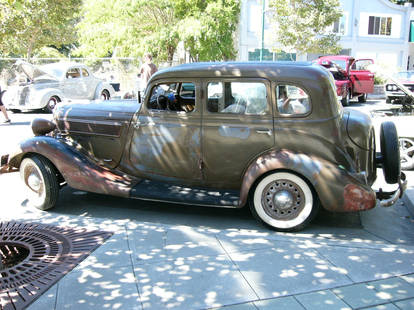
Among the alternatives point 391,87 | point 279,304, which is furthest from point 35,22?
point 279,304

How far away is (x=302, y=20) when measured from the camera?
22.9 m

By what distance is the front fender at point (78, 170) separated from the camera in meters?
5.01

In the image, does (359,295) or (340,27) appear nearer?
(359,295)

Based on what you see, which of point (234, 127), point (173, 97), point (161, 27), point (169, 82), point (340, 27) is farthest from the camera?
point (340, 27)

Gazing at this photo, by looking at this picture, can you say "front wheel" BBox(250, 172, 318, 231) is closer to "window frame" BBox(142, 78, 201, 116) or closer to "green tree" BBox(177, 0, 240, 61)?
"window frame" BBox(142, 78, 201, 116)

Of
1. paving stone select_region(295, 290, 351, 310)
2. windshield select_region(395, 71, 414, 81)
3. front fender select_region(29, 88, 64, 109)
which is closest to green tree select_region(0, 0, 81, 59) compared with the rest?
front fender select_region(29, 88, 64, 109)

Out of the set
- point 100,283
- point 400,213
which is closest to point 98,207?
point 100,283

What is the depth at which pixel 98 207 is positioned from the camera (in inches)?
215

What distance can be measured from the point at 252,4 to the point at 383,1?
12.3m

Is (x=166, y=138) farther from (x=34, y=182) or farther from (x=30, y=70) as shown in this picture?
(x=30, y=70)

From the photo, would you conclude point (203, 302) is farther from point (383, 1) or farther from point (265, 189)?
point (383, 1)

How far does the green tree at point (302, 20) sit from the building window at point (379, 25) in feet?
38.6

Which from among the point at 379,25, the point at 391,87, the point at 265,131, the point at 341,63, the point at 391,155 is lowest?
the point at 391,155

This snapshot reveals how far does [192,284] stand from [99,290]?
0.77 m
